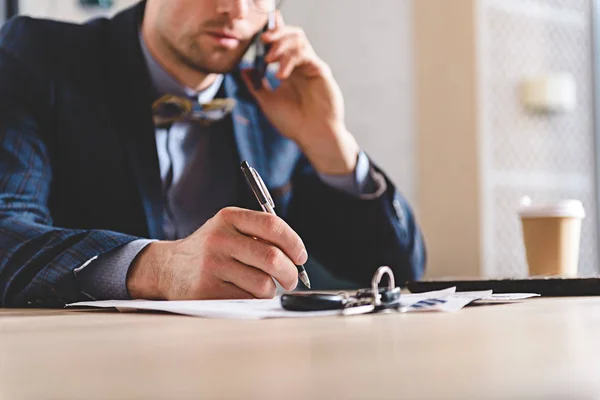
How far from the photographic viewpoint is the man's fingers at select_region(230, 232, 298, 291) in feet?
2.72

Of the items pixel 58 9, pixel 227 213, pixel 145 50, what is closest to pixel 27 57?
pixel 145 50

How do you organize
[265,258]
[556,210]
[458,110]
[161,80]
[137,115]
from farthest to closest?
[458,110] < [161,80] < [137,115] < [556,210] < [265,258]

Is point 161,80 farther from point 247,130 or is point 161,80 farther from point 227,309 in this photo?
point 227,309

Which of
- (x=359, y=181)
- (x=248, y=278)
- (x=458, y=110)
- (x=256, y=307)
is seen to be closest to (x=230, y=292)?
(x=248, y=278)

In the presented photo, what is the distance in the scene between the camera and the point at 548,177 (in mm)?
3084

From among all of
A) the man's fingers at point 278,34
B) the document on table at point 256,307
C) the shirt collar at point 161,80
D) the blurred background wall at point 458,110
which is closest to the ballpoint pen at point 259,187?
A: the document on table at point 256,307

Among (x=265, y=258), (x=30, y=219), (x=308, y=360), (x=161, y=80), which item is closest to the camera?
(x=308, y=360)

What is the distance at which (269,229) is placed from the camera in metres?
0.83

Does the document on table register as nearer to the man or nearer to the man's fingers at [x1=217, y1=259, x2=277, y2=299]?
the man's fingers at [x1=217, y1=259, x2=277, y2=299]

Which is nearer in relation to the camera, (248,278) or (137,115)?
(248,278)

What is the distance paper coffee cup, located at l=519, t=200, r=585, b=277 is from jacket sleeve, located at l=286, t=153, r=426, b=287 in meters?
0.69

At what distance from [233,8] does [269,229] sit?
1.02 meters

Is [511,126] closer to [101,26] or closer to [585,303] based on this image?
[101,26]

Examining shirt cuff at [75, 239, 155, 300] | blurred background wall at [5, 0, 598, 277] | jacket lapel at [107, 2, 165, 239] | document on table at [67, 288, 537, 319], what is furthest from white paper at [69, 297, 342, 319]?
blurred background wall at [5, 0, 598, 277]
